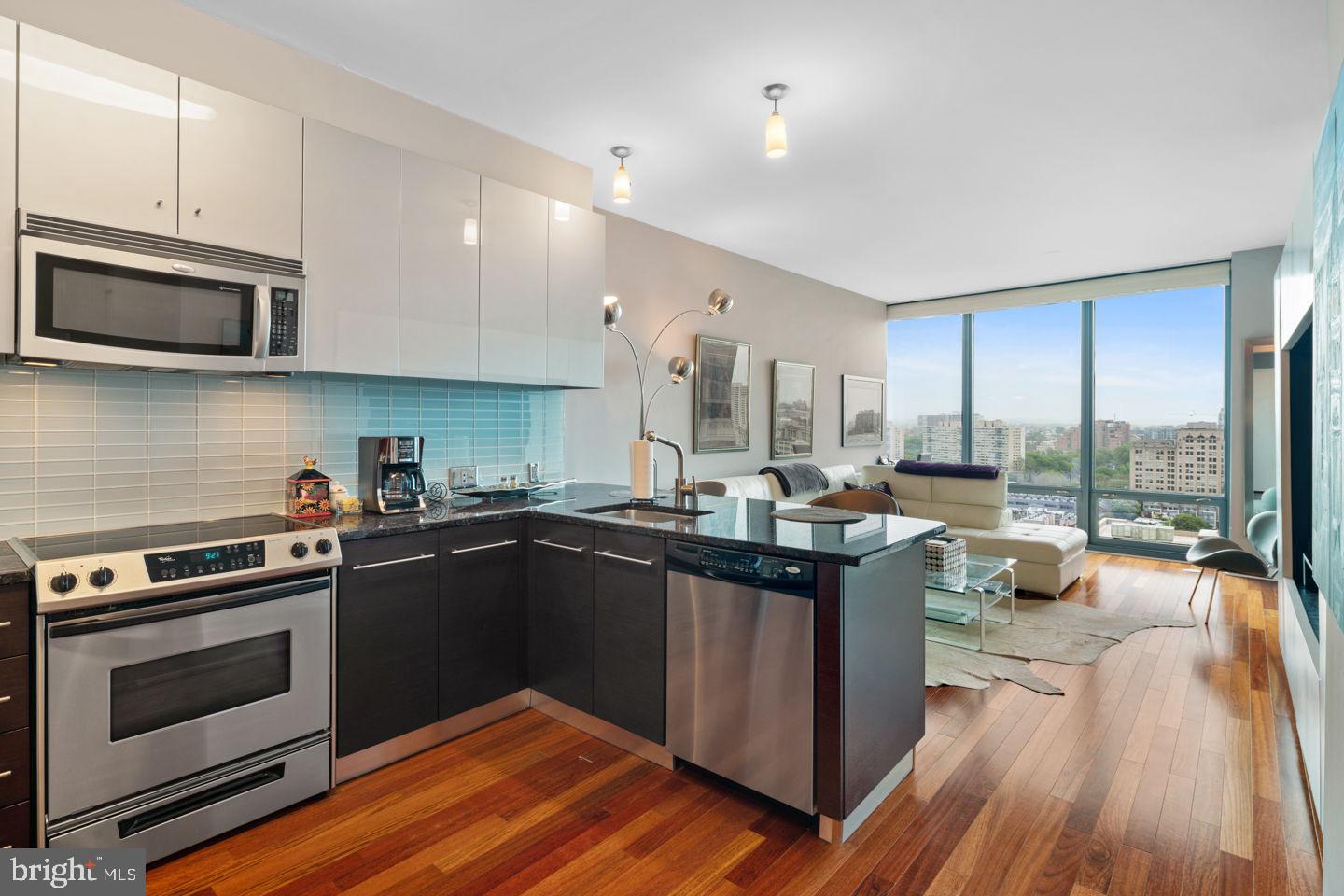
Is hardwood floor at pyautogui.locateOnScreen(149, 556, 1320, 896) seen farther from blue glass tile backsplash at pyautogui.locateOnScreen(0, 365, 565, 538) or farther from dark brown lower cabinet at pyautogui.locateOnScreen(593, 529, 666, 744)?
blue glass tile backsplash at pyautogui.locateOnScreen(0, 365, 565, 538)

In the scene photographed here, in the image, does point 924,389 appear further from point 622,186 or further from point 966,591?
point 622,186

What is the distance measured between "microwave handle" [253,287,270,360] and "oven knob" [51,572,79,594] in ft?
2.86

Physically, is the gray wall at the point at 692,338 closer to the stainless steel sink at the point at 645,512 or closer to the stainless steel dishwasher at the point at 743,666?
the stainless steel sink at the point at 645,512

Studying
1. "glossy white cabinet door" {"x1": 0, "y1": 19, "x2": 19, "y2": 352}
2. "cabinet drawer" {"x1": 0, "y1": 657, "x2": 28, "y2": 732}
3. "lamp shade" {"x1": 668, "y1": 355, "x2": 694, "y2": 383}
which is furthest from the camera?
"lamp shade" {"x1": 668, "y1": 355, "x2": 694, "y2": 383}

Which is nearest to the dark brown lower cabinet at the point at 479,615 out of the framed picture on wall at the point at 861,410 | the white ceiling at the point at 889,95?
the white ceiling at the point at 889,95

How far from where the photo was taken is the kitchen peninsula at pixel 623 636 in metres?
1.97

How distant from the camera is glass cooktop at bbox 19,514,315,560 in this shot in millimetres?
1846


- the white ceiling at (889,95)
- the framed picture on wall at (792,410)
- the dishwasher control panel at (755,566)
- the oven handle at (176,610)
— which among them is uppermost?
the white ceiling at (889,95)

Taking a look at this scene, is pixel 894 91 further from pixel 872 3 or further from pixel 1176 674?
pixel 1176 674

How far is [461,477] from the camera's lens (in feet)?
10.5

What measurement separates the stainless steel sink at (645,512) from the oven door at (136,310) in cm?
135

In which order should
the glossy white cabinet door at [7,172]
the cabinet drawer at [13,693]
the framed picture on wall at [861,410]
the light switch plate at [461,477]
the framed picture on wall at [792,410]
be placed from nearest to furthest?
the cabinet drawer at [13,693] < the glossy white cabinet door at [7,172] < the light switch plate at [461,477] < the framed picture on wall at [792,410] < the framed picture on wall at [861,410]

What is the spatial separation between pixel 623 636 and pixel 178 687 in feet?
4.45

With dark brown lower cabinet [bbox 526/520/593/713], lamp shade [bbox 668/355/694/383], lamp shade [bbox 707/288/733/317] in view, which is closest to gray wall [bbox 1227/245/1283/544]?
lamp shade [bbox 707/288/733/317]
